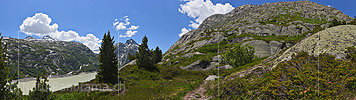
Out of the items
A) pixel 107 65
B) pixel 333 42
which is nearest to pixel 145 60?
pixel 107 65

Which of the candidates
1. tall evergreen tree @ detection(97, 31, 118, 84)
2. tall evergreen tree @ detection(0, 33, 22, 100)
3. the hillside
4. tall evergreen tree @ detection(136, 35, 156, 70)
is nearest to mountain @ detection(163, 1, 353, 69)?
the hillside

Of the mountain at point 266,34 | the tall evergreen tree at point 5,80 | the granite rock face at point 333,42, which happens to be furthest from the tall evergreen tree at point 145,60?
the tall evergreen tree at point 5,80

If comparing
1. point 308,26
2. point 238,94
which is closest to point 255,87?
point 238,94

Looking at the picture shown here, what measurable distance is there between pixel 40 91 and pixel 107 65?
18.7 m

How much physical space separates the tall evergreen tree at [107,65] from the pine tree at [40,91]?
17965 mm

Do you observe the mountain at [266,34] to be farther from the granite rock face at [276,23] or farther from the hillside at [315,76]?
the hillside at [315,76]

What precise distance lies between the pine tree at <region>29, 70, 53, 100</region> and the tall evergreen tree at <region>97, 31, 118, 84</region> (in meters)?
18.0

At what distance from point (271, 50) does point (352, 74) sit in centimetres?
4616

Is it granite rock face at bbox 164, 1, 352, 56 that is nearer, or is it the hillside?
the hillside

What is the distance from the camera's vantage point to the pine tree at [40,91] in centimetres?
922

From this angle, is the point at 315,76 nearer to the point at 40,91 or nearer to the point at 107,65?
the point at 40,91

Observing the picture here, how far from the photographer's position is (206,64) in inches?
2037

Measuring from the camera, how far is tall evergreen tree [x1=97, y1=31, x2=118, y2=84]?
2767cm

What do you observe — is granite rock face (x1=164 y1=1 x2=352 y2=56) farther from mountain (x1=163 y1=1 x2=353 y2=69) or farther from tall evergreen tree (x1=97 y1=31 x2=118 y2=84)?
tall evergreen tree (x1=97 y1=31 x2=118 y2=84)
